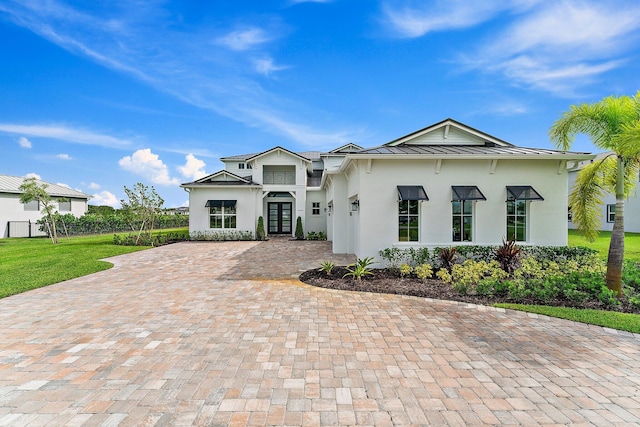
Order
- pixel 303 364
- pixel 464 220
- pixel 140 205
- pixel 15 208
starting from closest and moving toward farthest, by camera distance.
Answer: pixel 303 364, pixel 464 220, pixel 140 205, pixel 15 208

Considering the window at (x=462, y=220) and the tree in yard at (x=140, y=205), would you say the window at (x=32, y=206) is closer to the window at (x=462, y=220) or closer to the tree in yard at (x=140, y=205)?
the tree in yard at (x=140, y=205)

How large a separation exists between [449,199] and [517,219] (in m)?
2.58

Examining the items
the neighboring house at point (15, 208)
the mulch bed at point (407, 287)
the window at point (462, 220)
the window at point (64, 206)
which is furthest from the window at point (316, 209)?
the window at point (64, 206)

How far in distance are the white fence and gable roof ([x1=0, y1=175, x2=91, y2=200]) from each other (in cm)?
260

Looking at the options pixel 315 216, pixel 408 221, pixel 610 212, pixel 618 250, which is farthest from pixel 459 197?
pixel 610 212

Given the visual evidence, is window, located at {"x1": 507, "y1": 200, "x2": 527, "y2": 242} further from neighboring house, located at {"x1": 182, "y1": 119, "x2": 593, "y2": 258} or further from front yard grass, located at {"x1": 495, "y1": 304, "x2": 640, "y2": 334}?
front yard grass, located at {"x1": 495, "y1": 304, "x2": 640, "y2": 334}

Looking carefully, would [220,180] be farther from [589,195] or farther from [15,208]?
[589,195]

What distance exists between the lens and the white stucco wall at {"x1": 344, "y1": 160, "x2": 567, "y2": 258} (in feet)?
31.8

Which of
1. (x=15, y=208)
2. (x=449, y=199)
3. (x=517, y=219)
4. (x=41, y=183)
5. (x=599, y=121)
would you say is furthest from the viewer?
(x=41, y=183)

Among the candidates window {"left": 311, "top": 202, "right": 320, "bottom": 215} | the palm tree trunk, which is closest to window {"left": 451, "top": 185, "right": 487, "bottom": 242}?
the palm tree trunk

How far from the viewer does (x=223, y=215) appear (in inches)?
818

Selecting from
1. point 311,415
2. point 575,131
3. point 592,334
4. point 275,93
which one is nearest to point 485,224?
point 575,131

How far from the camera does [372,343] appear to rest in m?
4.27

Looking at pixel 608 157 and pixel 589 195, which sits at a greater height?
pixel 608 157
